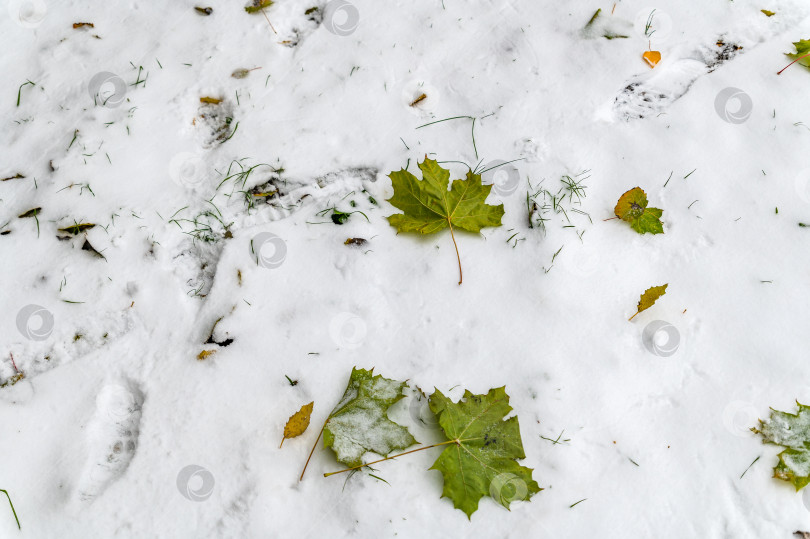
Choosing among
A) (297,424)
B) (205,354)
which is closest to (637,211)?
(297,424)

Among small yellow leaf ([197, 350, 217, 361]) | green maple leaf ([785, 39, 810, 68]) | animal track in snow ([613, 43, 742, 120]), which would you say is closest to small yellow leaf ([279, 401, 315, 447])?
small yellow leaf ([197, 350, 217, 361])

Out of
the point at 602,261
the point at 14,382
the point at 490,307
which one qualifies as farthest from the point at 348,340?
the point at 14,382

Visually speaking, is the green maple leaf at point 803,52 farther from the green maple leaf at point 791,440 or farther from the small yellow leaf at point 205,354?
the small yellow leaf at point 205,354

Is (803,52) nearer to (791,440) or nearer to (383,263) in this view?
(791,440)

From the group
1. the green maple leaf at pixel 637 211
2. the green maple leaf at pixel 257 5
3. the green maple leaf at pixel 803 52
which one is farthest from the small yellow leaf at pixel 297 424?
the green maple leaf at pixel 803 52

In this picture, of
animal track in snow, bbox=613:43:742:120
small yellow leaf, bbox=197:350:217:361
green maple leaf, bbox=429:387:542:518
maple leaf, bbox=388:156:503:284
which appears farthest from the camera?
animal track in snow, bbox=613:43:742:120

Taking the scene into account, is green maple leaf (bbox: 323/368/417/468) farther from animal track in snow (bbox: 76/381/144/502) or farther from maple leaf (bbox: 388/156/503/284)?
animal track in snow (bbox: 76/381/144/502)
